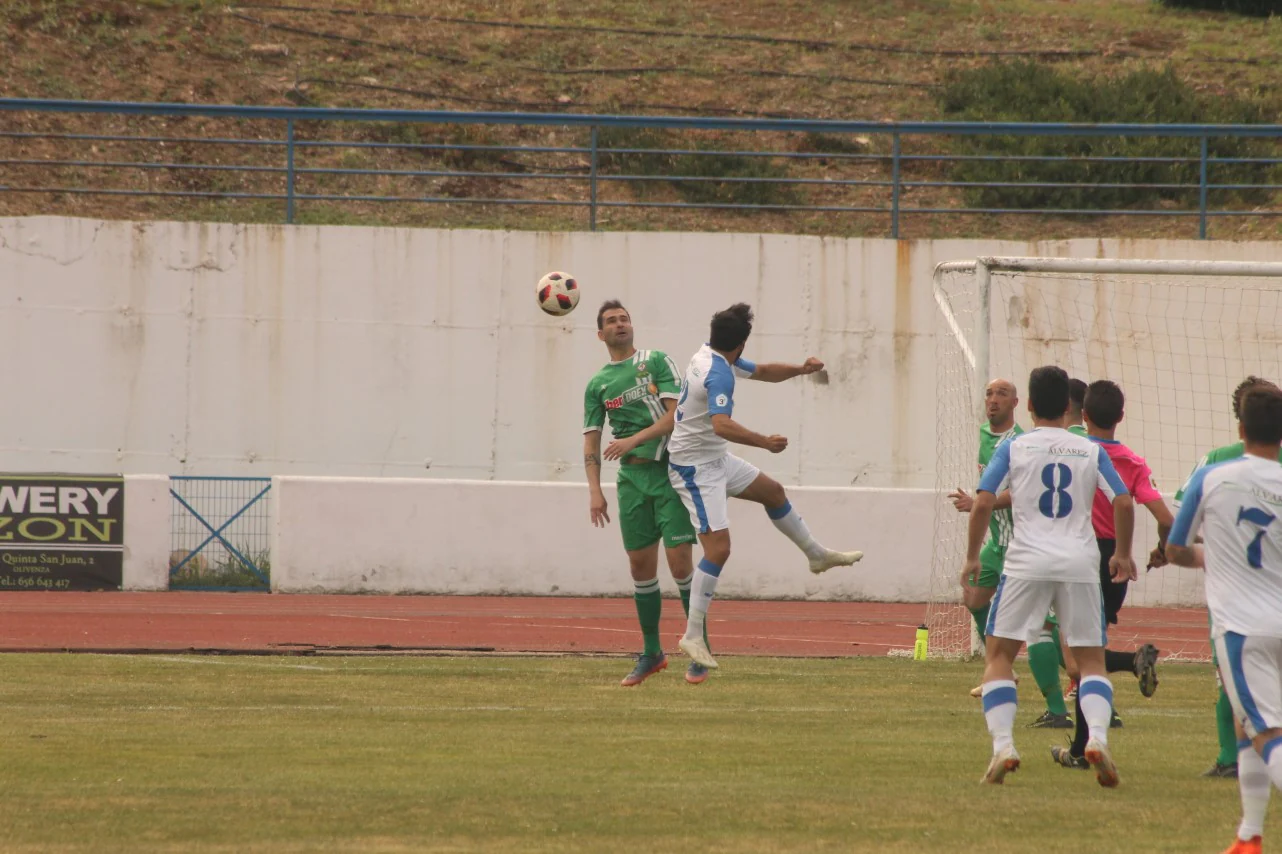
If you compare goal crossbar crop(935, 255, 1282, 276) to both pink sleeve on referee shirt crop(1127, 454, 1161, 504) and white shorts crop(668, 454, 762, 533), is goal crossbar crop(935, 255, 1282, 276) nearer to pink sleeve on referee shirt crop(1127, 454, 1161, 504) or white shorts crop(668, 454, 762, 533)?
white shorts crop(668, 454, 762, 533)

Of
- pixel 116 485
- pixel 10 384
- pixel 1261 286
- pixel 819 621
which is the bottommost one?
pixel 819 621

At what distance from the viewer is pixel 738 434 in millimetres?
9633

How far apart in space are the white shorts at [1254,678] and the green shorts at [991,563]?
419 cm

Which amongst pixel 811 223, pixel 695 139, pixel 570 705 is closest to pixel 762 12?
pixel 695 139

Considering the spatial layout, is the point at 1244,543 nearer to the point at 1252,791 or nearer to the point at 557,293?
the point at 1252,791

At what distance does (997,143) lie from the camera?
2639cm

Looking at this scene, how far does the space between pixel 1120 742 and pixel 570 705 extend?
310 centimetres

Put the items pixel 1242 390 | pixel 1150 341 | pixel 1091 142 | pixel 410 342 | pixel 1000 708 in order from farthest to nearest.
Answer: pixel 1091 142, pixel 410 342, pixel 1150 341, pixel 1000 708, pixel 1242 390

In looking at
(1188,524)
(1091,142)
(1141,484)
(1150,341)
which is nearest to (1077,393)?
(1141,484)

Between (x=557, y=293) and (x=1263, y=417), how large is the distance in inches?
317

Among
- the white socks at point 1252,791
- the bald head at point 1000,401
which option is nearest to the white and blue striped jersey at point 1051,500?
the white socks at point 1252,791

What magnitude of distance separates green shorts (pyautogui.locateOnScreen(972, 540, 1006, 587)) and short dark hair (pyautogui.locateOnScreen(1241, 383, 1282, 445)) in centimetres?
412

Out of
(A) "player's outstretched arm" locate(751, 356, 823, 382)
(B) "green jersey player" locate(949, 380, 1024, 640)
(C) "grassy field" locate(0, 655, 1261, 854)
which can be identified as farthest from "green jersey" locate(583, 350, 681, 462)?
(B) "green jersey player" locate(949, 380, 1024, 640)

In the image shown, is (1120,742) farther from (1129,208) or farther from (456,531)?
(1129,208)
